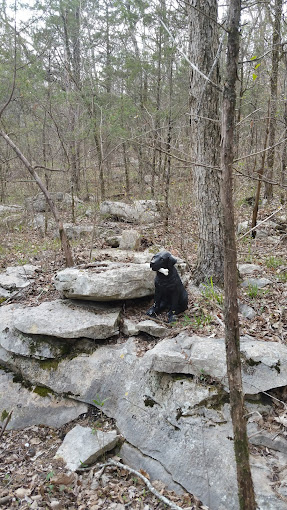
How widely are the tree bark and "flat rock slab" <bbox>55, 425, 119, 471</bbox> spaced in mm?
2581

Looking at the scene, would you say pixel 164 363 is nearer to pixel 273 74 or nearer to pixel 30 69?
pixel 273 74

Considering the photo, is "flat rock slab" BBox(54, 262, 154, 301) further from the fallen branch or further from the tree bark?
the fallen branch

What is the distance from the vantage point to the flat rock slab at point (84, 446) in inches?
135

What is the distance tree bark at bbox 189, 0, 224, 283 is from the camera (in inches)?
173

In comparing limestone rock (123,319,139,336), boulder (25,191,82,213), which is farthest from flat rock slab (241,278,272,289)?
boulder (25,191,82,213)

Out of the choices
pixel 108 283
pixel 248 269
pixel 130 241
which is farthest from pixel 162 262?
pixel 130 241

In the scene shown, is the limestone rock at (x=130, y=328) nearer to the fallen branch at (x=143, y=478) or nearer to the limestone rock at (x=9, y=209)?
the fallen branch at (x=143, y=478)

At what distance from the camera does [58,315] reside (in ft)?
15.2

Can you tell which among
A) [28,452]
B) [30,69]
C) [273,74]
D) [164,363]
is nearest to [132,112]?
[30,69]

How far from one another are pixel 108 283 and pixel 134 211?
536 cm

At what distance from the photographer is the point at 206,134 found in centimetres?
456

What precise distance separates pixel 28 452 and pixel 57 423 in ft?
1.48

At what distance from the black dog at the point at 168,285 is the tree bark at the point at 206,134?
633 millimetres

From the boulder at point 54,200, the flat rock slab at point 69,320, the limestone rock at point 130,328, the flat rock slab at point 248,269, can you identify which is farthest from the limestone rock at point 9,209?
the flat rock slab at point 248,269
